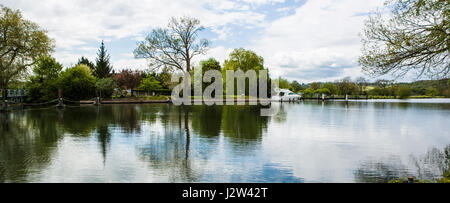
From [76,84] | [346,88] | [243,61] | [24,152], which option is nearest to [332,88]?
[346,88]

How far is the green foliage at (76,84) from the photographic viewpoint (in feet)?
105

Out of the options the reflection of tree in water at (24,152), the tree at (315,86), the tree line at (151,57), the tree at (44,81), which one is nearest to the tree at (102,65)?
the tree line at (151,57)

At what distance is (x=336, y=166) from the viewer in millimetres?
5992

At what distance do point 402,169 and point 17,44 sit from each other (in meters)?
27.6

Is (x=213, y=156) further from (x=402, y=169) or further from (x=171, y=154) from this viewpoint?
(x=402, y=169)

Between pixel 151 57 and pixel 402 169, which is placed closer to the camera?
pixel 402 169

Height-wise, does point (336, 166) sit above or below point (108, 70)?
below

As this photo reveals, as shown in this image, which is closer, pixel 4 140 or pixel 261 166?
pixel 261 166

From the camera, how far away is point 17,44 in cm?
2319

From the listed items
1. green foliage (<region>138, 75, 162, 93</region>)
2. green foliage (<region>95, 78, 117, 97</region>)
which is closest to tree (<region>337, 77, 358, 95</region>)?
green foliage (<region>138, 75, 162, 93</region>)

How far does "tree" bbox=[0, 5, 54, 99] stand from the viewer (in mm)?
22875

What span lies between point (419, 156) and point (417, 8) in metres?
4.08

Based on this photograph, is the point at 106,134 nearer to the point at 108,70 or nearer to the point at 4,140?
the point at 4,140
